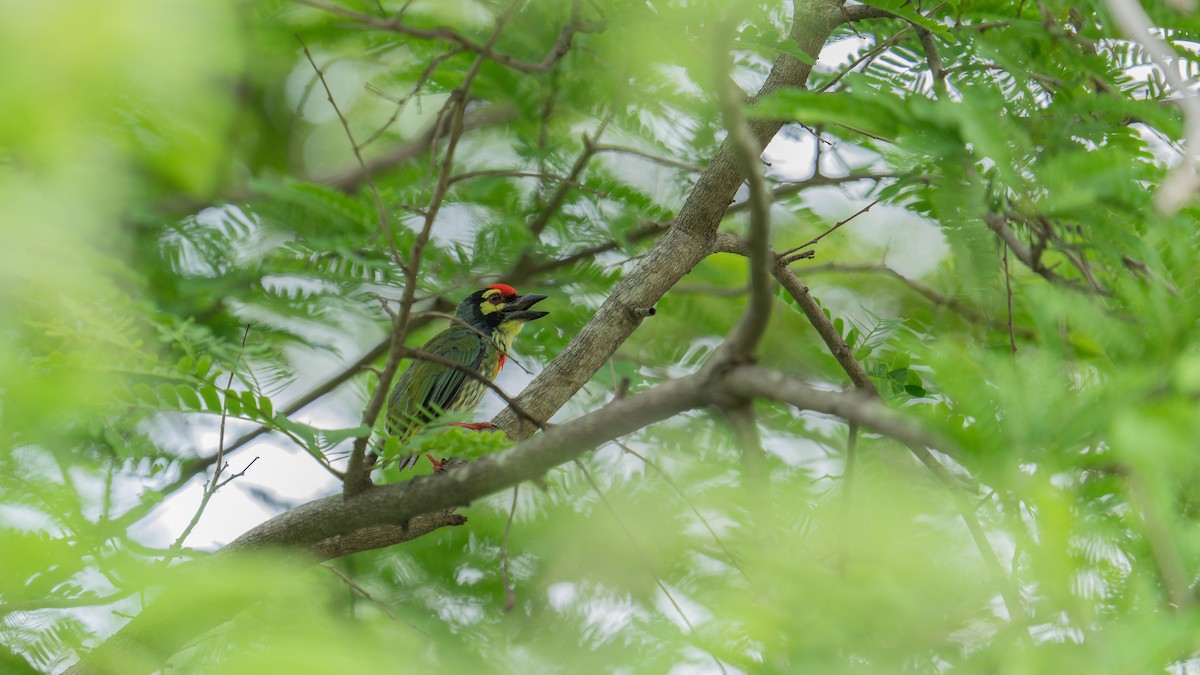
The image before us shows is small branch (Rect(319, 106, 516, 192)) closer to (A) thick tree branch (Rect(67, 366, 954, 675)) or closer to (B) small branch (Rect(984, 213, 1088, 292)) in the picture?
(A) thick tree branch (Rect(67, 366, 954, 675))

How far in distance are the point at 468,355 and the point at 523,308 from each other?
0.43 m

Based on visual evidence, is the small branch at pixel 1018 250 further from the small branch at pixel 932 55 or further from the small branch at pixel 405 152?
the small branch at pixel 405 152

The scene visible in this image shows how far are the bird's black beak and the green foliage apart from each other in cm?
13

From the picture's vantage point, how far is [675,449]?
443cm

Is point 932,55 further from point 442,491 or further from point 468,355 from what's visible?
point 468,355

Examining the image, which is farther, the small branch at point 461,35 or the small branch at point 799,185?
the small branch at point 799,185

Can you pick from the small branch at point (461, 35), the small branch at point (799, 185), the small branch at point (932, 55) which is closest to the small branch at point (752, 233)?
the small branch at point (932, 55)

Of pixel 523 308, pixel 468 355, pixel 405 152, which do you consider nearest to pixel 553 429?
pixel 523 308

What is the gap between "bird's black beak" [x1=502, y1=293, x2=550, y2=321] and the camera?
4953 mm

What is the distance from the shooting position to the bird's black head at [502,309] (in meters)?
5.04

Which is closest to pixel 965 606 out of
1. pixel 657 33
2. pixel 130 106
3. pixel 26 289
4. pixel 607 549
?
pixel 657 33

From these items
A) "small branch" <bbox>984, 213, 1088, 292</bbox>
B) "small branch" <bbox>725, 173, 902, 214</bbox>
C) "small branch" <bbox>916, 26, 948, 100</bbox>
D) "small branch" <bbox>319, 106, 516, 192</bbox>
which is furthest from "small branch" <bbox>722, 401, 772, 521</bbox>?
"small branch" <bbox>319, 106, 516, 192</bbox>

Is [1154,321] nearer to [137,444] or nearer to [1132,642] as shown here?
[1132,642]

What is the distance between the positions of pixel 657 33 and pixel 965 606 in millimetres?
1217
